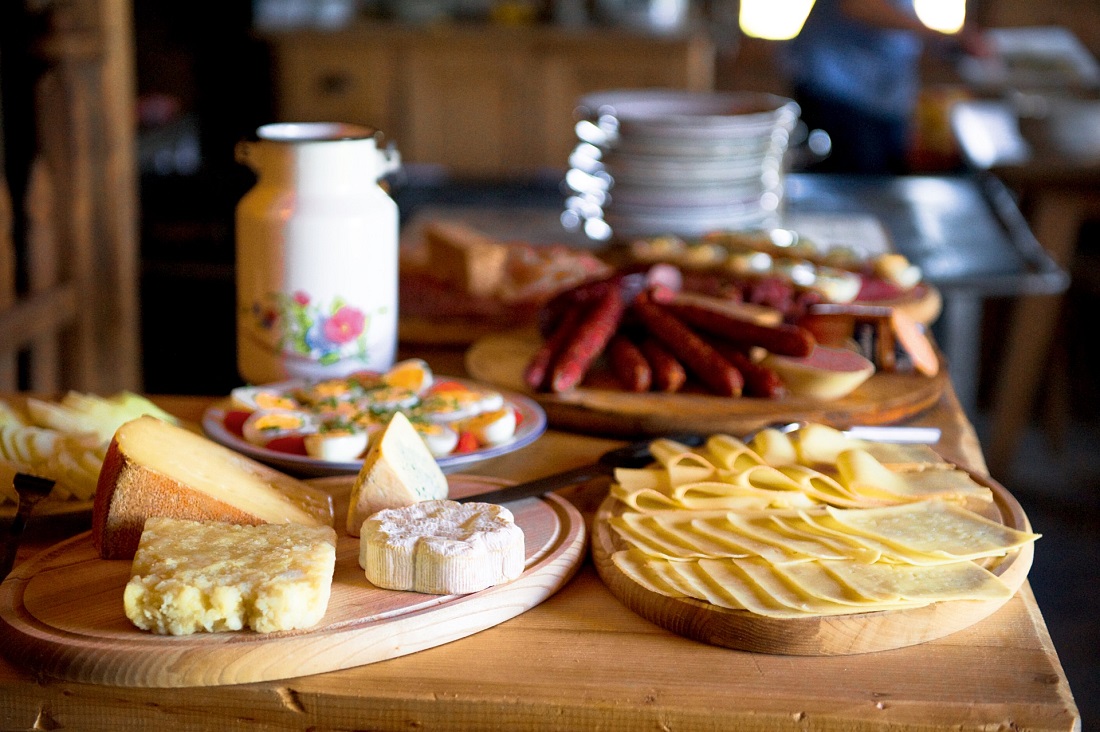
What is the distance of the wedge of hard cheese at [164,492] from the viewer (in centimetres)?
105

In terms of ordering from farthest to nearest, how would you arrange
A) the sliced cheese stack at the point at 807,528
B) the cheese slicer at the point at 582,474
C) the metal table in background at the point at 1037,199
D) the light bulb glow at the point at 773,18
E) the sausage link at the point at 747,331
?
the light bulb glow at the point at 773,18
the metal table in background at the point at 1037,199
the sausage link at the point at 747,331
the cheese slicer at the point at 582,474
the sliced cheese stack at the point at 807,528

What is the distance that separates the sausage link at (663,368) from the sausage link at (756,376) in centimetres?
7

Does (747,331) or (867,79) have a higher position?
(867,79)

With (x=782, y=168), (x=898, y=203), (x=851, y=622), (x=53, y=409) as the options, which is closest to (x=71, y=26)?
(x=782, y=168)

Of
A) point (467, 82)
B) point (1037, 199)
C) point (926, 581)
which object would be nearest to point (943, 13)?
point (467, 82)

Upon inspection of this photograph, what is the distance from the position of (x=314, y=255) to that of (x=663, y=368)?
49 centimetres

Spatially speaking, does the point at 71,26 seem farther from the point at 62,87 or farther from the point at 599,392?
the point at 599,392

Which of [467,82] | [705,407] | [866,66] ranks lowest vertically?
[705,407]

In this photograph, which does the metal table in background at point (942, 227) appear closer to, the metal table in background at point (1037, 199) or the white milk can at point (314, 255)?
the metal table in background at point (1037, 199)

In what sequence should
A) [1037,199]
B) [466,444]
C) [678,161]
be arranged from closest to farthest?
[466,444]
[678,161]
[1037,199]

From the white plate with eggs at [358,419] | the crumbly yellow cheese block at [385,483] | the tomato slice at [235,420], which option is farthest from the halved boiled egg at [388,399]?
the crumbly yellow cheese block at [385,483]

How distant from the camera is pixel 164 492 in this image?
1.05 metres

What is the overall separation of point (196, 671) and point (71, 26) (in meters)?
2.52

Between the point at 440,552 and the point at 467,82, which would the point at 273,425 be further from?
the point at 467,82
